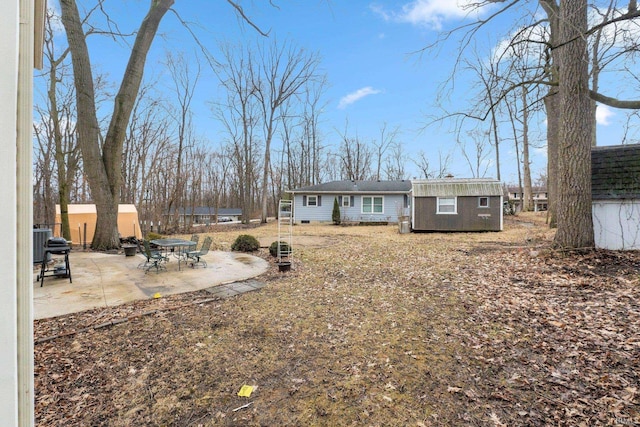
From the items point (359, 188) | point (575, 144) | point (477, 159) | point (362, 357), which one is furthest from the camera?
point (477, 159)

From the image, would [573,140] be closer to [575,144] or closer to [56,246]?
[575,144]

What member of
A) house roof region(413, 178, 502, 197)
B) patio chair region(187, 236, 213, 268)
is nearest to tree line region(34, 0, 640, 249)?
house roof region(413, 178, 502, 197)


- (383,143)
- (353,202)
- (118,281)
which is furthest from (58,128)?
(383,143)

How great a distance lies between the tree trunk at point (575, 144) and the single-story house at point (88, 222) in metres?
15.6

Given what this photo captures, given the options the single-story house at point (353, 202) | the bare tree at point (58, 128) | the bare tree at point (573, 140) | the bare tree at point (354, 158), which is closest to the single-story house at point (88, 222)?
the bare tree at point (58, 128)

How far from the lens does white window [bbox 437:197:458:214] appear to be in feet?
51.5

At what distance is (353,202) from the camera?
22.6 meters

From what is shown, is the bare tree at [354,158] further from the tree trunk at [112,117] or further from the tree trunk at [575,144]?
the tree trunk at [575,144]

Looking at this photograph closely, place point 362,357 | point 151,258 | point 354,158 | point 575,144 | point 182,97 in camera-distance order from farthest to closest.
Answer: point 354,158 → point 182,97 → point 151,258 → point 575,144 → point 362,357

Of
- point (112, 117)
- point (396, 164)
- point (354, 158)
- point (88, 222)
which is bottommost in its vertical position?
point (88, 222)

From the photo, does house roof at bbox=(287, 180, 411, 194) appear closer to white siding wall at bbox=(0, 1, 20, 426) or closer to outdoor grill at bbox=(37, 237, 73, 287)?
outdoor grill at bbox=(37, 237, 73, 287)

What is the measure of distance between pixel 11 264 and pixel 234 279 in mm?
5592

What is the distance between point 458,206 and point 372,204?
765 cm

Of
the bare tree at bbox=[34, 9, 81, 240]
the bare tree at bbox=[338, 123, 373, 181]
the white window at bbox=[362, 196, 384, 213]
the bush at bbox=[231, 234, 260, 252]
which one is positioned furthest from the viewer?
the bare tree at bbox=[338, 123, 373, 181]
